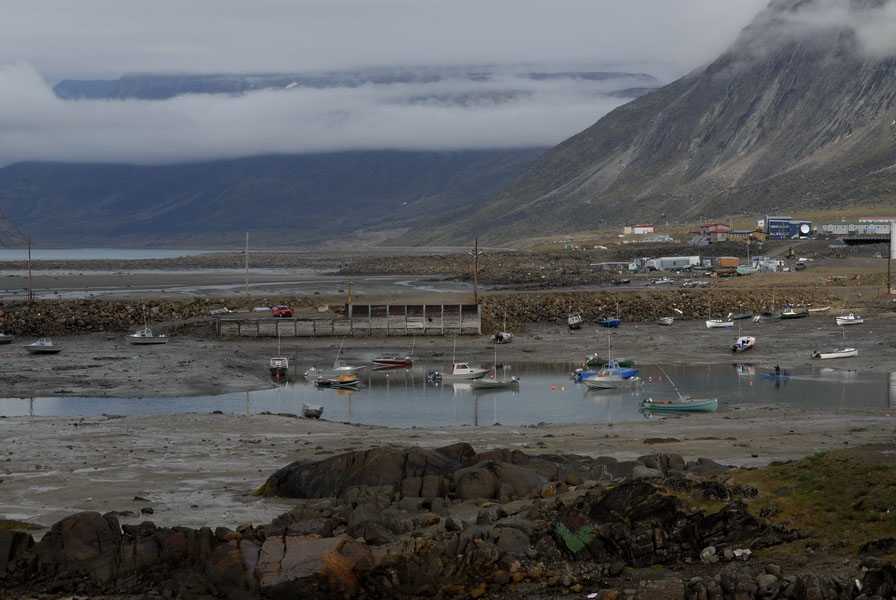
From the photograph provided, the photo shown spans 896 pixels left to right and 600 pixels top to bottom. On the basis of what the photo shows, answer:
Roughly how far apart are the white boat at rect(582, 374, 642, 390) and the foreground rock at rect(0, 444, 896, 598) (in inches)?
1378

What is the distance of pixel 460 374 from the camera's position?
6300cm

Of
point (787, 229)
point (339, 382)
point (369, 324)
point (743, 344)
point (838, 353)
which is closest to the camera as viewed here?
point (339, 382)

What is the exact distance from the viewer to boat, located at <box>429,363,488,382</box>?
206 ft

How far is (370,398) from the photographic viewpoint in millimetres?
58469

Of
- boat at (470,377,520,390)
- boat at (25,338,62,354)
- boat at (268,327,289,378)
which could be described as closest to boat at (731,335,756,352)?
boat at (470,377,520,390)

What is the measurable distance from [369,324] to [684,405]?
3804cm

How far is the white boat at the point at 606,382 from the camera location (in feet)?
197

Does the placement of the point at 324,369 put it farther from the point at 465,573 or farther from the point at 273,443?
the point at 465,573

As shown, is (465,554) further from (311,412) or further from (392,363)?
(392,363)

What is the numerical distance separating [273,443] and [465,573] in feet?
65.7

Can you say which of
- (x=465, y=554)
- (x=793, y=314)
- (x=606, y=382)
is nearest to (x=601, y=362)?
(x=606, y=382)

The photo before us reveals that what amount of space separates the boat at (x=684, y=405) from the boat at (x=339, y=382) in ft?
58.5

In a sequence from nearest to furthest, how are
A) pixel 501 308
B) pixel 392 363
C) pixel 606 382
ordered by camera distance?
pixel 606 382 < pixel 392 363 < pixel 501 308

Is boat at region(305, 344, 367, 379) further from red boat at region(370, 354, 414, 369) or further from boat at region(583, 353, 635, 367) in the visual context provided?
boat at region(583, 353, 635, 367)
